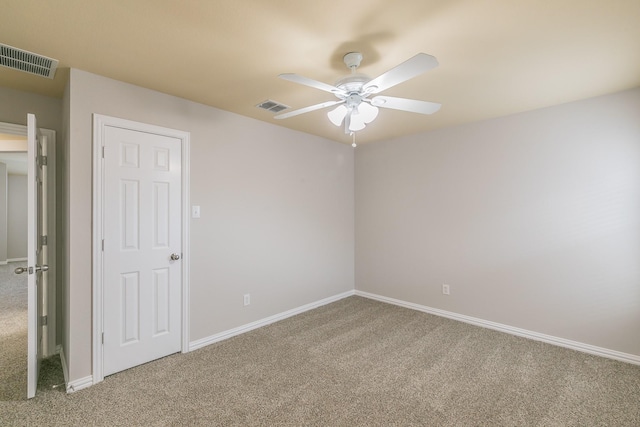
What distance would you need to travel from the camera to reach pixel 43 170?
103 inches

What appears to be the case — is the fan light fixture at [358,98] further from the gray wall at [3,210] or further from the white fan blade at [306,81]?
the gray wall at [3,210]

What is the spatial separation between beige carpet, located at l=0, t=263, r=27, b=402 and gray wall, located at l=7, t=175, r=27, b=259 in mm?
2848

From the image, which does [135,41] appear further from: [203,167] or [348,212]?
[348,212]

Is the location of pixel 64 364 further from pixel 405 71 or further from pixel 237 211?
pixel 405 71

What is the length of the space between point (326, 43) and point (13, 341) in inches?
165

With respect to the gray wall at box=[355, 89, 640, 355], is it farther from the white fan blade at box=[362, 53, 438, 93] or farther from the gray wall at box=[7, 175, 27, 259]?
the gray wall at box=[7, 175, 27, 259]

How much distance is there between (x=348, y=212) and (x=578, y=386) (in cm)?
322

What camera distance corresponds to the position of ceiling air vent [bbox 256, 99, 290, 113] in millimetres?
2852

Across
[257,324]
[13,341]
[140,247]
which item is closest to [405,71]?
[140,247]

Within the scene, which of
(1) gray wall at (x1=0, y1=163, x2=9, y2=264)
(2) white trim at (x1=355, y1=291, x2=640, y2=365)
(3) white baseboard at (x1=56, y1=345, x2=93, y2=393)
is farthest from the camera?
(1) gray wall at (x1=0, y1=163, x2=9, y2=264)

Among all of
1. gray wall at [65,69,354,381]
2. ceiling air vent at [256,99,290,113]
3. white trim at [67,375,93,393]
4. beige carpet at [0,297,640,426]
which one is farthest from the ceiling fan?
white trim at [67,375,93,393]

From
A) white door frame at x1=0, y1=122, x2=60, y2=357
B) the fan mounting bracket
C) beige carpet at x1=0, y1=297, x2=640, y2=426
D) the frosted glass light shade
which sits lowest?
beige carpet at x1=0, y1=297, x2=640, y2=426

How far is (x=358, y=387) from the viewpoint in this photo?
2.24 meters

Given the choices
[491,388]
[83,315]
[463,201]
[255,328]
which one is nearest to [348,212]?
[463,201]
